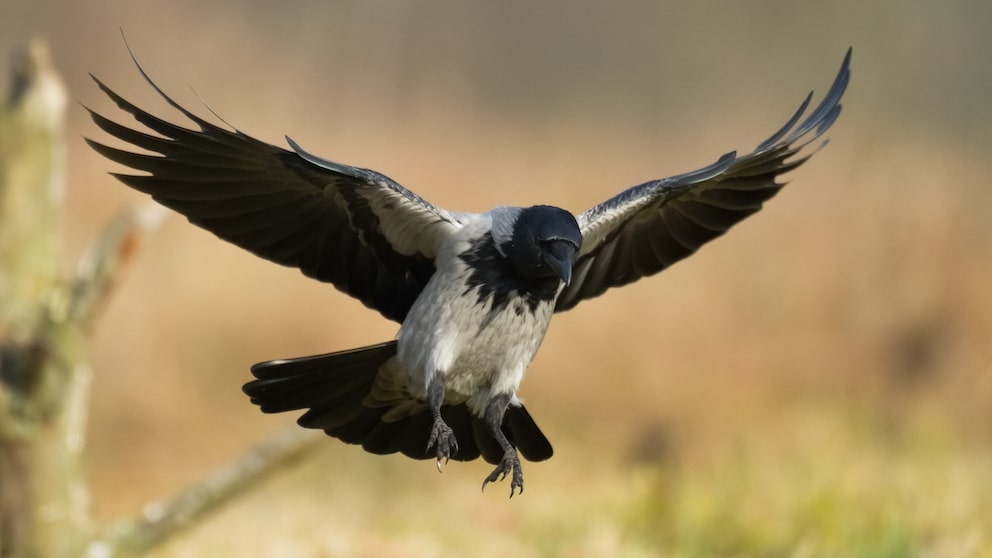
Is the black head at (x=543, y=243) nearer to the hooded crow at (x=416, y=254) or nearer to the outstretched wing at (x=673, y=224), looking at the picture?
the hooded crow at (x=416, y=254)

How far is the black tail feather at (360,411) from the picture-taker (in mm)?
3875

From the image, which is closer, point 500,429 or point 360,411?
point 500,429

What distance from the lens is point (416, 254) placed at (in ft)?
13.1

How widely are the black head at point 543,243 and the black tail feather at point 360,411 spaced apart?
547 mm

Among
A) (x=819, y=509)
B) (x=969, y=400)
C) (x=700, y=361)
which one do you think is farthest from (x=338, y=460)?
(x=969, y=400)

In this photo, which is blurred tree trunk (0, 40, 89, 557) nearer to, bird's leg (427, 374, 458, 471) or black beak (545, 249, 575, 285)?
bird's leg (427, 374, 458, 471)

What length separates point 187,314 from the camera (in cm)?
843

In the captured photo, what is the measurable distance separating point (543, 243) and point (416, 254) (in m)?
0.59

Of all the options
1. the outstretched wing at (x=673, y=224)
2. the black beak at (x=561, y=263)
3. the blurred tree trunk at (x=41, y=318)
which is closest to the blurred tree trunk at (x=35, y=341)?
the blurred tree trunk at (x=41, y=318)

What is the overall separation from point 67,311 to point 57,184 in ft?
1.75

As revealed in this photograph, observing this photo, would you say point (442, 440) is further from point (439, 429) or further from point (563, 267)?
point (563, 267)

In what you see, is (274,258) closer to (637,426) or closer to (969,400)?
(637,426)

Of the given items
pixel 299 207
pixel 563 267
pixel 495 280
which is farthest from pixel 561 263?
pixel 299 207

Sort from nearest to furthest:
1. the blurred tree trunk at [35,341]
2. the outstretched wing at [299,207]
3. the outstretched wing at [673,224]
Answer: the outstretched wing at [299,207] → the outstretched wing at [673,224] → the blurred tree trunk at [35,341]
